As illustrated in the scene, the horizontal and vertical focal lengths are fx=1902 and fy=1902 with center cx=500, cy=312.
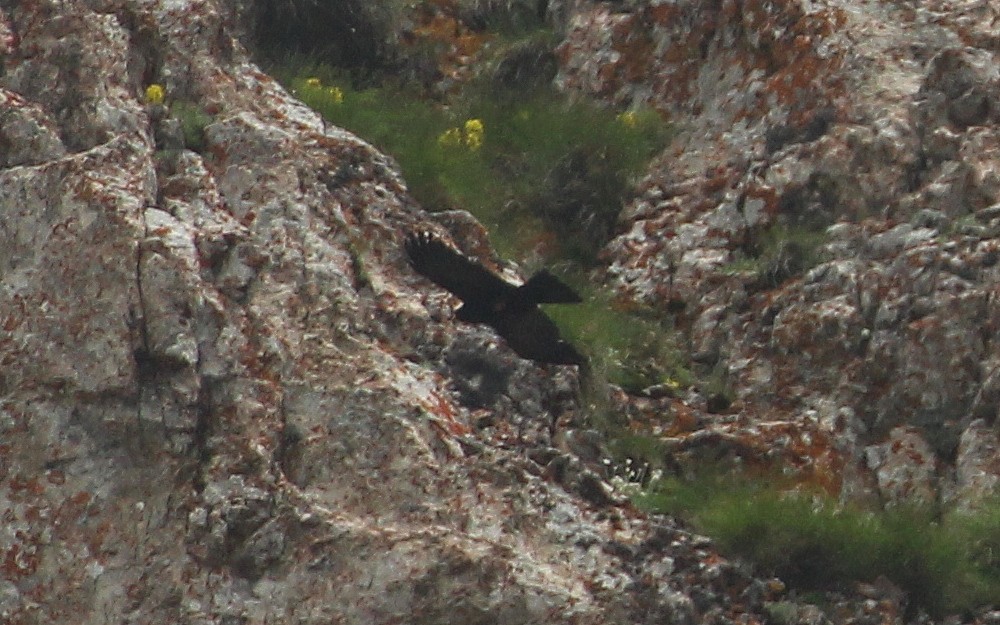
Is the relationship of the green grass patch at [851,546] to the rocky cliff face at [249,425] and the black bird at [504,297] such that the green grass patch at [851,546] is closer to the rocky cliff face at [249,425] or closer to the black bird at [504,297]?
the rocky cliff face at [249,425]

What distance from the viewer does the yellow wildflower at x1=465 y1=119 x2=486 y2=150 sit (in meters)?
8.52

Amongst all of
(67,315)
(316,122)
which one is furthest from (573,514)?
(316,122)

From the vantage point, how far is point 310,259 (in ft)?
22.0

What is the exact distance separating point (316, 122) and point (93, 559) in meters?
2.45

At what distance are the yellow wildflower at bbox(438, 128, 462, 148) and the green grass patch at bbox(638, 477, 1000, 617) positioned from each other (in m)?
2.45

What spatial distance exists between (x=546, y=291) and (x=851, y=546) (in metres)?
1.46

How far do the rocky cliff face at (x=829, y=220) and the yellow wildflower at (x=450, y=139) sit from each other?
0.82 meters

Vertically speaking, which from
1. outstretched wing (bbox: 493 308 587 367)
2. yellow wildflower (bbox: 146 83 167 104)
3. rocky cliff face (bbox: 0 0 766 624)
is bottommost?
rocky cliff face (bbox: 0 0 766 624)

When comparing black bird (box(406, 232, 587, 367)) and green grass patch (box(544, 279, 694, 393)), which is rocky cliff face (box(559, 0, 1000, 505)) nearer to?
green grass patch (box(544, 279, 694, 393))

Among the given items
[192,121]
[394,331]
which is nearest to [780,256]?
[394,331]

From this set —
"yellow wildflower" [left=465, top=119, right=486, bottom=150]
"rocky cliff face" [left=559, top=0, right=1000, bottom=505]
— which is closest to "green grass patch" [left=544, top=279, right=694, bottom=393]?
"rocky cliff face" [left=559, top=0, right=1000, bottom=505]

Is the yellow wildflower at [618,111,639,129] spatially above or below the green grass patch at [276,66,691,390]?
above

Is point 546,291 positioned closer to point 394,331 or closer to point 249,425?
point 394,331

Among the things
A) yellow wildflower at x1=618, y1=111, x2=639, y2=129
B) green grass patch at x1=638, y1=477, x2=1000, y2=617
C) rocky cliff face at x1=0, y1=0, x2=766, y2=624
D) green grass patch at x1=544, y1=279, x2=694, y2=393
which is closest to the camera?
rocky cliff face at x1=0, y1=0, x2=766, y2=624
